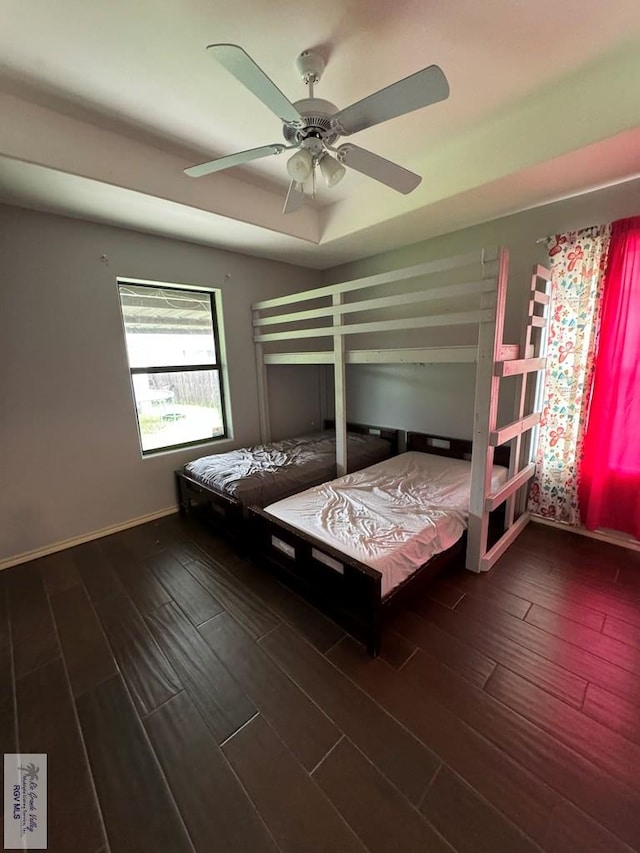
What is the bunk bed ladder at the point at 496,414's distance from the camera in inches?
77.7

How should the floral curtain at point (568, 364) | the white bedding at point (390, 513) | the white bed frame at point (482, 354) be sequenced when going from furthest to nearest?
the floral curtain at point (568, 364)
the white bed frame at point (482, 354)
the white bedding at point (390, 513)

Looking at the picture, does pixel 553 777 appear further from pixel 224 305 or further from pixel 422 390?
pixel 224 305

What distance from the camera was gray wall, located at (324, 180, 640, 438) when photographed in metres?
2.39

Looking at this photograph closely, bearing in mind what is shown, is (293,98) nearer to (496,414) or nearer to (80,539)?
(496,414)

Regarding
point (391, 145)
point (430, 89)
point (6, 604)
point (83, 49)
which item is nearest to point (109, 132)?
point (83, 49)

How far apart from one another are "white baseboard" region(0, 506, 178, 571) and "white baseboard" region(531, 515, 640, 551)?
3476mm

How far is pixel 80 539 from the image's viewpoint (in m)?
2.77

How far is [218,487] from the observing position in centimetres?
272

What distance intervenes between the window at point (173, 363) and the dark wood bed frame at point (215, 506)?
0.52m

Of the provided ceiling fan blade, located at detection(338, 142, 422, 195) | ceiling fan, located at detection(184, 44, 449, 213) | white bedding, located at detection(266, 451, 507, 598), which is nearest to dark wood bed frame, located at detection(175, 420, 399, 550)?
white bedding, located at detection(266, 451, 507, 598)

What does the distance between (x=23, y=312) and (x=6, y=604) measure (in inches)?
77.9

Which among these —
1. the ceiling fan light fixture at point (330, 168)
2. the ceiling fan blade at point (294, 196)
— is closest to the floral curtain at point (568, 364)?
the ceiling fan light fixture at point (330, 168)

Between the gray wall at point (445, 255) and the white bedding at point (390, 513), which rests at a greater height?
the gray wall at point (445, 255)

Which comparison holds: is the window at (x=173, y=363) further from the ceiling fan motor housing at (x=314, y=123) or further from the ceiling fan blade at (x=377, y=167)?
the ceiling fan blade at (x=377, y=167)
